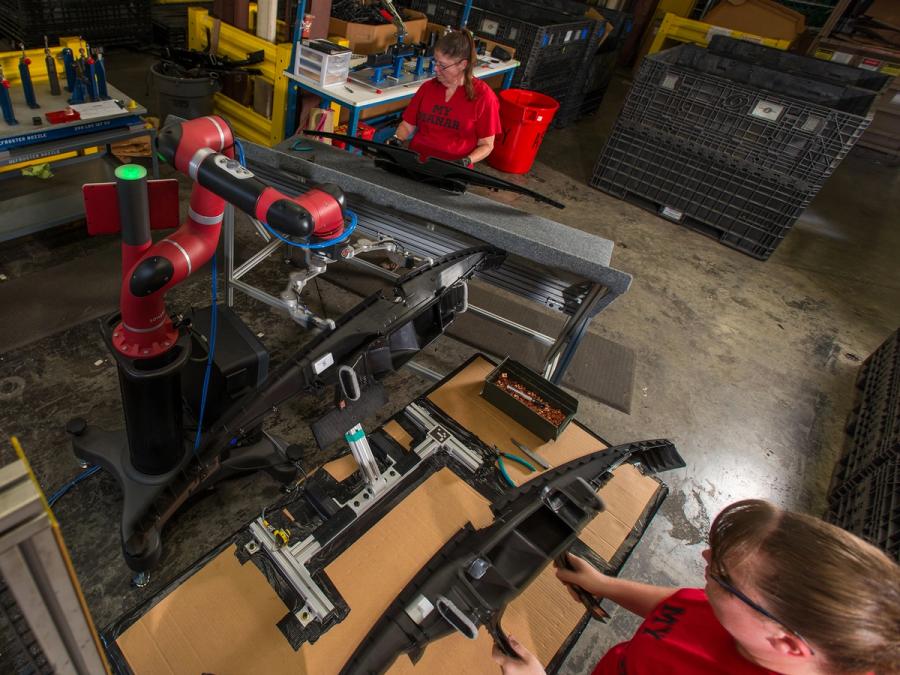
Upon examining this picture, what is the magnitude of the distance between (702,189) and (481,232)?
3.08 metres

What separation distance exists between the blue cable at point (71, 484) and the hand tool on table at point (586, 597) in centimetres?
156

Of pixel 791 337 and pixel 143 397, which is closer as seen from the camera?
pixel 143 397

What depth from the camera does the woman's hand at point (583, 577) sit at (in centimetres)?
119

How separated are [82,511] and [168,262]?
1.25 metres

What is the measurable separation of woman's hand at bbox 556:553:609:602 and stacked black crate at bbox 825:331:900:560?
51.2 inches

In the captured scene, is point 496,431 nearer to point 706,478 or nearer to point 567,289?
point 567,289

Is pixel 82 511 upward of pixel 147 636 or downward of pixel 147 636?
downward

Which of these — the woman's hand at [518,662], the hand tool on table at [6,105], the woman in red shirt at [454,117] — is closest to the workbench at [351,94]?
the woman in red shirt at [454,117]

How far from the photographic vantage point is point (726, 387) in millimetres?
2959

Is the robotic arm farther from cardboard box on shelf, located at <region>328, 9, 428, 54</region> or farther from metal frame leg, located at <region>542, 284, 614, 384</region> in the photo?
cardboard box on shelf, located at <region>328, 9, 428, 54</region>

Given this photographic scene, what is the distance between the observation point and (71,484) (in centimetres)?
177

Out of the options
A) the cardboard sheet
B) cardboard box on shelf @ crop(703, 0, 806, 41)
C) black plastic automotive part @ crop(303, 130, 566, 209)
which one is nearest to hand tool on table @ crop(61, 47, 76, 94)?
black plastic automotive part @ crop(303, 130, 566, 209)

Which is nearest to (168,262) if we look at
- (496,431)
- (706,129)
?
(496,431)

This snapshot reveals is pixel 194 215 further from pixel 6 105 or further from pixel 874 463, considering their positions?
pixel 874 463
